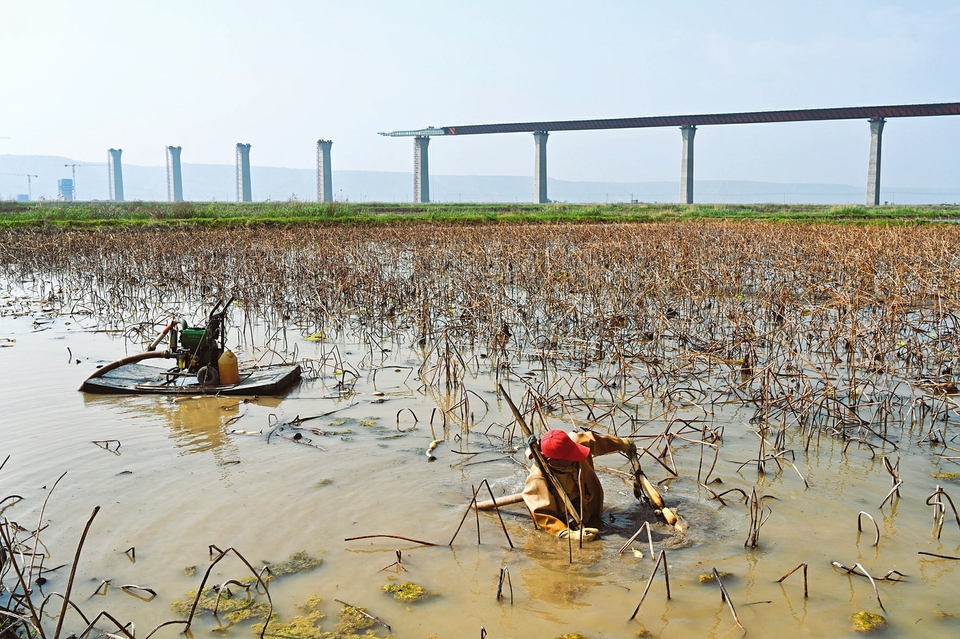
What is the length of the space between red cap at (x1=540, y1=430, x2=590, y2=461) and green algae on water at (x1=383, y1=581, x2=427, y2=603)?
782mm

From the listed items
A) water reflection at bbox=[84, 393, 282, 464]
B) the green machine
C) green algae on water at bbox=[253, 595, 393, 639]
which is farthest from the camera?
the green machine

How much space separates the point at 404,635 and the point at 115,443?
9.76 ft

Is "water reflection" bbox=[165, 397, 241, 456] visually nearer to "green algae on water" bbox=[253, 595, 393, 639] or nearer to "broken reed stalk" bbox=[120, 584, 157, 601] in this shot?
"broken reed stalk" bbox=[120, 584, 157, 601]

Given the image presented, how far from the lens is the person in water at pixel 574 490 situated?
3.38 metres

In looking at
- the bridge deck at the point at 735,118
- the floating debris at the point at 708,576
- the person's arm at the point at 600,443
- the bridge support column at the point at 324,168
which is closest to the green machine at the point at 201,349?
the person's arm at the point at 600,443

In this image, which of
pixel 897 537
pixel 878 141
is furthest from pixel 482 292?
pixel 878 141

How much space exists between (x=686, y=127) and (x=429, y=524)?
62.8 m

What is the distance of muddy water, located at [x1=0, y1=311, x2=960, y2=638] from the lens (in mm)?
2951

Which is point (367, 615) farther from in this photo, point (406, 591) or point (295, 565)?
point (295, 565)

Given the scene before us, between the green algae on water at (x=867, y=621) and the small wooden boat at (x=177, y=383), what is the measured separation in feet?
14.4

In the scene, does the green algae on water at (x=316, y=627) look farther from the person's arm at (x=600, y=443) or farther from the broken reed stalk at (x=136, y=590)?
the person's arm at (x=600, y=443)

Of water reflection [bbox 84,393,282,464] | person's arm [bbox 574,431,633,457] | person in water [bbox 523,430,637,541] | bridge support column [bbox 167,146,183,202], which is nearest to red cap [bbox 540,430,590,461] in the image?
person in water [bbox 523,430,637,541]

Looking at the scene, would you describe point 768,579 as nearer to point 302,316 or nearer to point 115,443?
point 115,443

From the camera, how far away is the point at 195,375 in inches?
242
